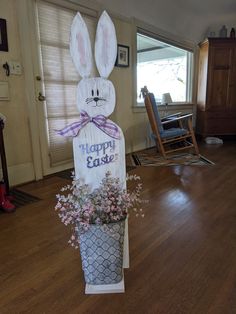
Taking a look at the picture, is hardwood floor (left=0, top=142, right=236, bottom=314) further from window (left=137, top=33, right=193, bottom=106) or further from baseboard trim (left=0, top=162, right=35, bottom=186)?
window (left=137, top=33, right=193, bottom=106)

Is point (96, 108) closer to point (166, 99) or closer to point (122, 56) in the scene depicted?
point (122, 56)

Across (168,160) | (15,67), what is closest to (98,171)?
(15,67)

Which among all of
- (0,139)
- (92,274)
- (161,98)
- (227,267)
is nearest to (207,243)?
(227,267)

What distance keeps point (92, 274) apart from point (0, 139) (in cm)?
138

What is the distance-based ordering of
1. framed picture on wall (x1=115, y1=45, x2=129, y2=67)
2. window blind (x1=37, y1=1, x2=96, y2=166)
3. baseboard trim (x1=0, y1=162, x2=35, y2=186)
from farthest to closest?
framed picture on wall (x1=115, y1=45, x2=129, y2=67) < window blind (x1=37, y1=1, x2=96, y2=166) < baseboard trim (x1=0, y1=162, x2=35, y2=186)

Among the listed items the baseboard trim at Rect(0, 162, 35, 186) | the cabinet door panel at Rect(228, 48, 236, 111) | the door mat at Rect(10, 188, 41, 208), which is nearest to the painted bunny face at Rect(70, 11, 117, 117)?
the door mat at Rect(10, 188, 41, 208)

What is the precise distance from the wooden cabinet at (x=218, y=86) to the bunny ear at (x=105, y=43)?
3929 millimetres

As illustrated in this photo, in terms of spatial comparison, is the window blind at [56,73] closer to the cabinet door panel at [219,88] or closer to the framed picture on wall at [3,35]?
the framed picture on wall at [3,35]

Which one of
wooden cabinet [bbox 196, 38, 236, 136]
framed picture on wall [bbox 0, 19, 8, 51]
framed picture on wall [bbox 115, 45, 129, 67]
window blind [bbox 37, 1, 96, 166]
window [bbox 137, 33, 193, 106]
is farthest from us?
wooden cabinet [bbox 196, 38, 236, 136]

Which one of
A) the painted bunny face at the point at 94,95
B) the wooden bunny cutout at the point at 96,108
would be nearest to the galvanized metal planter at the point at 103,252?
the wooden bunny cutout at the point at 96,108

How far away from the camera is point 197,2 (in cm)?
421

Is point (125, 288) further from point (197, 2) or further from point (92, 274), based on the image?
point (197, 2)

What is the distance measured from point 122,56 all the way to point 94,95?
2654 mm

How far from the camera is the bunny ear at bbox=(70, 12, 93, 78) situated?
0.98m
